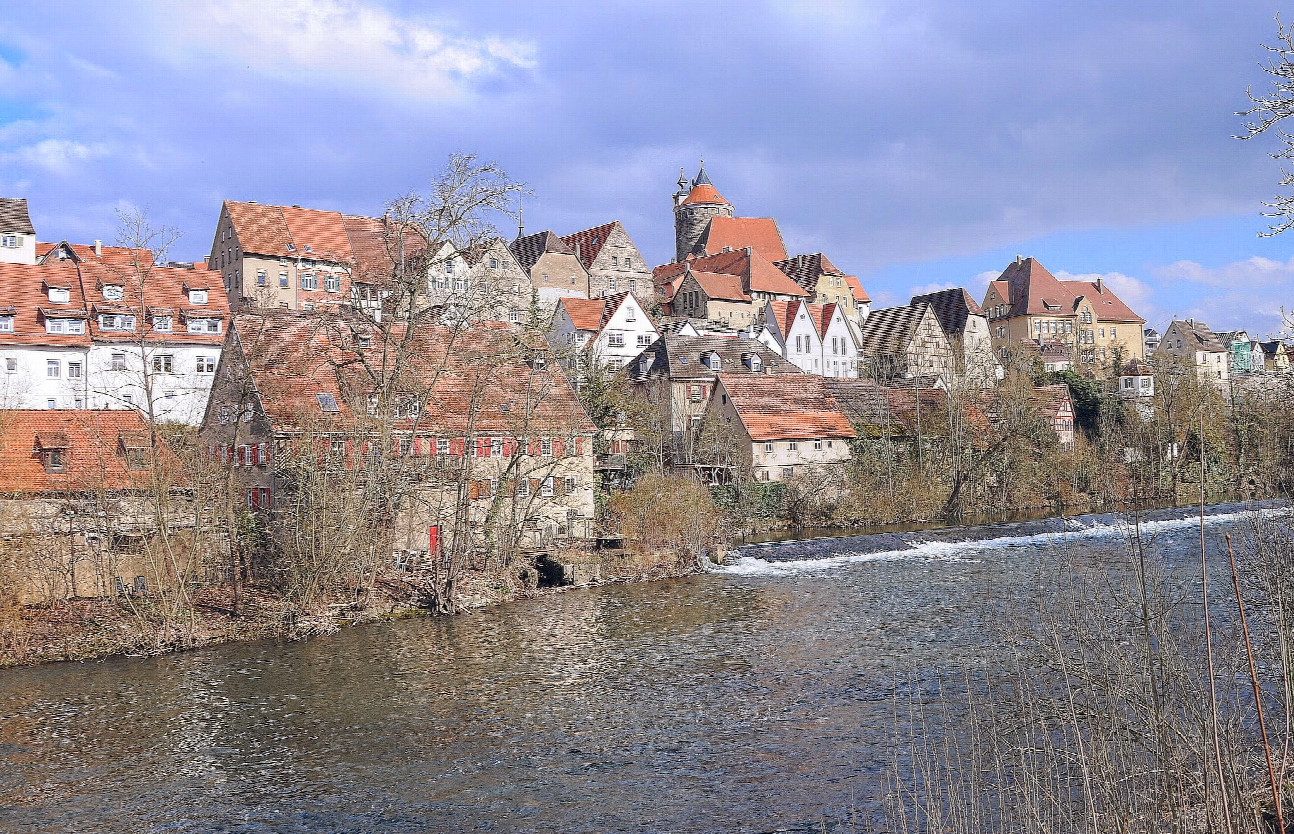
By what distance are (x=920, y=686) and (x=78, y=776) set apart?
14.2 m

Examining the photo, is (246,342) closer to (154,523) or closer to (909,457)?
(154,523)

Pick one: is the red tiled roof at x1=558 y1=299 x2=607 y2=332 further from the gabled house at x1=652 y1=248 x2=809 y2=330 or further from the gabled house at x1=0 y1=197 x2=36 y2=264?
the gabled house at x1=0 y1=197 x2=36 y2=264

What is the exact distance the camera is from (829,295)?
100375 millimetres

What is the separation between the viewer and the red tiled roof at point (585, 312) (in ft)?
241

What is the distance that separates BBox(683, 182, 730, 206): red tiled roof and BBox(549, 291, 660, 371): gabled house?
44785mm

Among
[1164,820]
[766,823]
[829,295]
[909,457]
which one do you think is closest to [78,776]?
[766,823]

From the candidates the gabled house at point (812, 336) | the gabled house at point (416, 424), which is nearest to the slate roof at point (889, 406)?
the gabled house at point (812, 336)

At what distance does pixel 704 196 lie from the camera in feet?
386

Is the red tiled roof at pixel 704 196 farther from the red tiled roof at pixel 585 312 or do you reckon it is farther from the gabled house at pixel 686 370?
the gabled house at pixel 686 370

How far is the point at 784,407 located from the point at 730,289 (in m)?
38.1

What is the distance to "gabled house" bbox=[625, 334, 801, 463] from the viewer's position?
55531 millimetres

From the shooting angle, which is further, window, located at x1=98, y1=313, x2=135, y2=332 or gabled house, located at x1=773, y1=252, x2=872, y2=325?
gabled house, located at x1=773, y1=252, x2=872, y2=325

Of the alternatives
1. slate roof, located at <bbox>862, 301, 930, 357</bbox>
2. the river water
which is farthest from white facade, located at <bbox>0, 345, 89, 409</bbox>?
slate roof, located at <bbox>862, 301, 930, 357</bbox>

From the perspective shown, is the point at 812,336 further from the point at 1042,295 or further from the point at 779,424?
the point at 1042,295
